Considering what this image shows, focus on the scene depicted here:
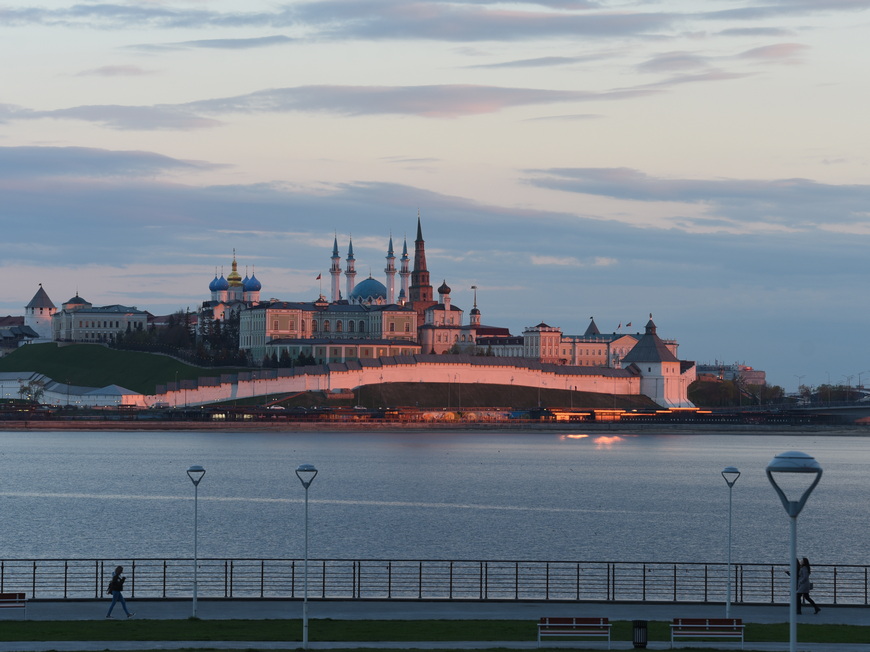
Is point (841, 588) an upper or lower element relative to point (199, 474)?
lower

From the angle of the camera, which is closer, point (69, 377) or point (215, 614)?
point (215, 614)

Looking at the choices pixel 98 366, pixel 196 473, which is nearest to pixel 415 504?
pixel 196 473

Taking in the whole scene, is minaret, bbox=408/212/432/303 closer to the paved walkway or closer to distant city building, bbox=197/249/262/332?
distant city building, bbox=197/249/262/332

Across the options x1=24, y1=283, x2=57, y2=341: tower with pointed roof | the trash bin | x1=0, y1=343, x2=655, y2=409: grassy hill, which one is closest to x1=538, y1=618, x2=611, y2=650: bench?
the trash bin

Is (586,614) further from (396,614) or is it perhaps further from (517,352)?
(517,352)

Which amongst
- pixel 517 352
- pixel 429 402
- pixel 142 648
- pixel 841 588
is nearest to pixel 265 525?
pixel 841 588

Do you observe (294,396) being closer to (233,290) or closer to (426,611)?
(233,290)
